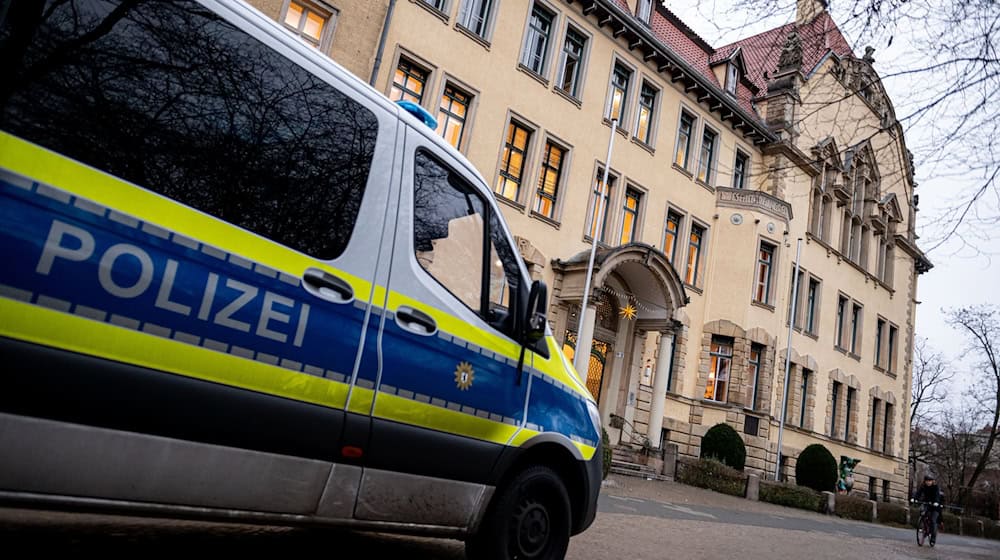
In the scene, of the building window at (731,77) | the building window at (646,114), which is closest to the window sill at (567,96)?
the building window at (646,114)

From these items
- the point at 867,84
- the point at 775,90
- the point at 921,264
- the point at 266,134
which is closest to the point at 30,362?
the point at 266,134

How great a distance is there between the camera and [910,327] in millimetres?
34125

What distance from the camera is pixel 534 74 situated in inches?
681

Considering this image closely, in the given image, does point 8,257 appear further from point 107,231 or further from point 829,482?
point 829,482

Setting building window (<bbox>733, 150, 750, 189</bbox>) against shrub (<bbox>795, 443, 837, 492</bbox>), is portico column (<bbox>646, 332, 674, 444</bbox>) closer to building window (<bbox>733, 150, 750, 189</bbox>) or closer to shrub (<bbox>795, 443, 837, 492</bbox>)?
shrub (<bbox>795, 443, 837, 492</bbox>)

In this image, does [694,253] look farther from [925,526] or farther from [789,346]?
[925,526]

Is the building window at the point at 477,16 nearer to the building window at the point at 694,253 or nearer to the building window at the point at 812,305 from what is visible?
the building window at the point at 694,253

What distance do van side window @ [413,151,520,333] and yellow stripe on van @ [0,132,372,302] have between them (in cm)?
66

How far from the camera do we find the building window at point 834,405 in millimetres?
27250

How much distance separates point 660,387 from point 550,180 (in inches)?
294

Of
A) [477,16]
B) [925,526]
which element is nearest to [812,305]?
[925,526]

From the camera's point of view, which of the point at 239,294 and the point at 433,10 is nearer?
the point at 239,294

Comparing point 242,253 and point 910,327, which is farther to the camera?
point 910,327

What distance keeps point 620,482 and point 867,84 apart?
11277mm
